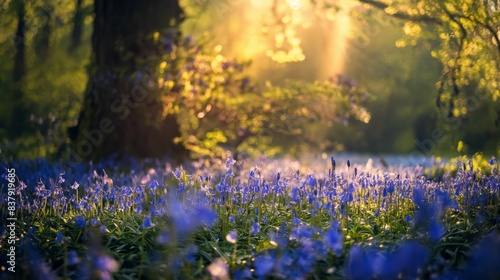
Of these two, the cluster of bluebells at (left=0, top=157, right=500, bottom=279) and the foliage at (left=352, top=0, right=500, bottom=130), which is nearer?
the cluster of bluebells at (left=0, top=157, right=500, bottom=279)

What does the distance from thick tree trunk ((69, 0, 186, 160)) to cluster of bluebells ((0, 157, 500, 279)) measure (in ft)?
10.4

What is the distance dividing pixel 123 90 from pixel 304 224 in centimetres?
576

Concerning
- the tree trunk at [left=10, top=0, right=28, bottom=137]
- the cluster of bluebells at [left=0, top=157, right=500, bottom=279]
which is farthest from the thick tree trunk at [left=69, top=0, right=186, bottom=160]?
the tree trunk at [left=10, top=0, right=28, bottom=137]

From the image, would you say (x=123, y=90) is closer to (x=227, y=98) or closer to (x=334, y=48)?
(x=227, y=98)

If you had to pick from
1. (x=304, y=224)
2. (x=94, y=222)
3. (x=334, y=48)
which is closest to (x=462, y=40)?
(x=304, y=224)

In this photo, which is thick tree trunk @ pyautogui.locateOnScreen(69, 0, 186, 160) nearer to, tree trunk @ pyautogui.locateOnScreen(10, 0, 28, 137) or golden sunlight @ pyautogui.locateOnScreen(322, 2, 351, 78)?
tree trunk @ pyautogui.locateOnScreen(10, 0, 28, 137)

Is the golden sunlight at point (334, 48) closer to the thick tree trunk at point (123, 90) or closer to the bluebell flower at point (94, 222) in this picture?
the thick tree trunk at point (123, 90)

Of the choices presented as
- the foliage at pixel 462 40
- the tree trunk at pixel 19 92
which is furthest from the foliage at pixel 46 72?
the foliage at pixel 462 40

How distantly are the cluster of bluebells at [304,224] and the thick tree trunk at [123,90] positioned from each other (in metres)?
3.17

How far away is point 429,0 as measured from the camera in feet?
20.3

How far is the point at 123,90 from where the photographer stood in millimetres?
9242

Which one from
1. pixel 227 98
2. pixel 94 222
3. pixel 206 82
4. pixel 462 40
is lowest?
pixel 94 222

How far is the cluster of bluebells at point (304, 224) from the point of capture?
9.95 ft

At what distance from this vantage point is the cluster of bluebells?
9.95ft
